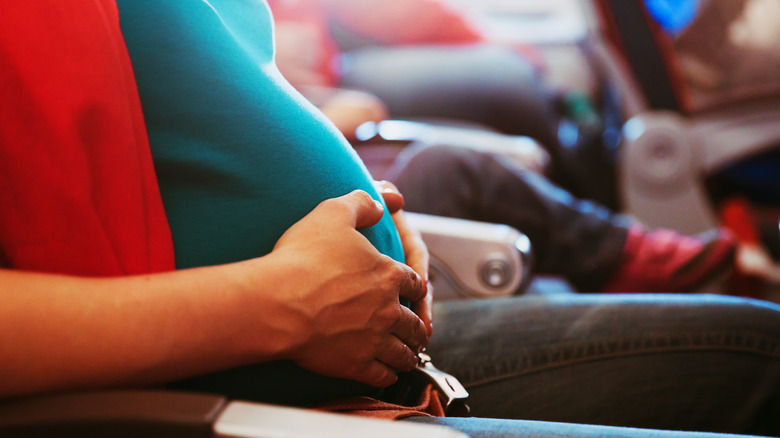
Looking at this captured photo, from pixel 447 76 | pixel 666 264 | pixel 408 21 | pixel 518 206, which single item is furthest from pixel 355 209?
pixel 408 21

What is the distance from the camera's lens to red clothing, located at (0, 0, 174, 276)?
43 centimetres

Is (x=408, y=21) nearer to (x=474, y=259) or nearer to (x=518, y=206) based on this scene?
(x=518, y=206)

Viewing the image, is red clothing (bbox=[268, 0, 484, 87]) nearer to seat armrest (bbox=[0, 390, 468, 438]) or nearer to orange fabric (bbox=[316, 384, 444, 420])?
orange fabric (bbox=[316, 384, 444, 420])

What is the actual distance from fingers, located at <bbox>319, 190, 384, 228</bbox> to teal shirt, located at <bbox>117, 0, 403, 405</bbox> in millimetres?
24

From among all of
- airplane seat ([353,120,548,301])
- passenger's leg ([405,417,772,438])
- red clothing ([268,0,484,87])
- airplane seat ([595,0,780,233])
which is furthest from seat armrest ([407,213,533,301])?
red clothing ([268,0,484,87])

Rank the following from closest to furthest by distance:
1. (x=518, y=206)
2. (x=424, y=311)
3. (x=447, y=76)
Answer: (x=424, y=311)
(x=518, y=206)
(x=447, y=76)

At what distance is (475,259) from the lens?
90 centimetres

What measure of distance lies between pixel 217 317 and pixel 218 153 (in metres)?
0.14

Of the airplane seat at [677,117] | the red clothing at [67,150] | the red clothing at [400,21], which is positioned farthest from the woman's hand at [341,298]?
the red clothing at [400,21]

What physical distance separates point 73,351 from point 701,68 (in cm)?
176

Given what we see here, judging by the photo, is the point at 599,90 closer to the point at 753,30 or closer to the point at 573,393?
the point at 753,30

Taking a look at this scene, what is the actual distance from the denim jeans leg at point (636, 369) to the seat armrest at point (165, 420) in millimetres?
332

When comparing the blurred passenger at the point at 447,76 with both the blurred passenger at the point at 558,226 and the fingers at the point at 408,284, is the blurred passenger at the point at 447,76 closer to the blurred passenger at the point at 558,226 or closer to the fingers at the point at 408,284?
the blurred passenger at the point at 558,226

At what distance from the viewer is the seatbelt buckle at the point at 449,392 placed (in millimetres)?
577
